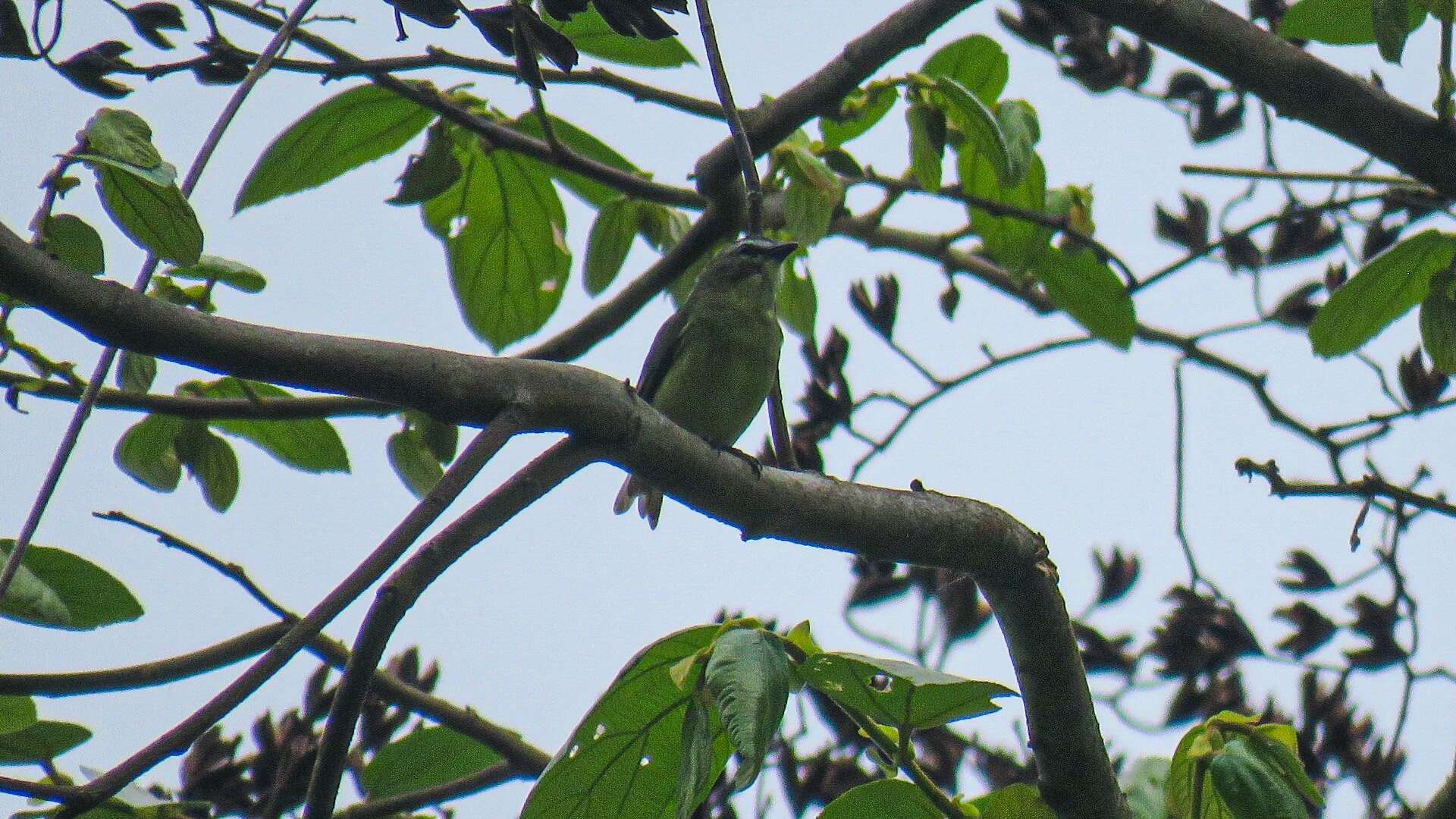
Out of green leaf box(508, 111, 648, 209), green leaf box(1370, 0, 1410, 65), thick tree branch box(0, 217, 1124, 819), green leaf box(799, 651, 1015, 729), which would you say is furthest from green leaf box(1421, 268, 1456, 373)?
green leaf box(508, 111, 648, 209)

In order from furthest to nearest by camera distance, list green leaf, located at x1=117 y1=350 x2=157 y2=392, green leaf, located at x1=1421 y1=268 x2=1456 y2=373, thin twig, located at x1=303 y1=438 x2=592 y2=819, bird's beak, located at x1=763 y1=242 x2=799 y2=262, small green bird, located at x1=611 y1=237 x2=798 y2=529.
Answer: small green bird, located at x1=611 y1=237 x2=798 y2=529 → bird's beak, located at x1=763 y1=242 x2=799 y2=262 → green leaf, located at x1=1421 y1=268 x2=1456 y2=373 → green leaf, located at x1=117 y1=350 x2=157 y2=392 → thin twig, located at x1=303 y1=438 x2=592 y2=819

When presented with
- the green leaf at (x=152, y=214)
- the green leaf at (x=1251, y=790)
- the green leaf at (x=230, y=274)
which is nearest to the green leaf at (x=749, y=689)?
the green leaf at (x=1251, y=790)

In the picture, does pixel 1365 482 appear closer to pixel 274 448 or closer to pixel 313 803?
pixel 313 803

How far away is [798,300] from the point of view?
3.79 meters

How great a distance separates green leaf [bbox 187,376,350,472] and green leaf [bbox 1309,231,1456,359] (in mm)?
2370

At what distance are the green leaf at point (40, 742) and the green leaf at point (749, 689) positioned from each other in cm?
120

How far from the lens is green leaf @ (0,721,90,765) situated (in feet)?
7.61

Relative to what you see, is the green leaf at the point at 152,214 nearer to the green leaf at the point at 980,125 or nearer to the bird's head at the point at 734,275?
the green leaf at the point at 980,125

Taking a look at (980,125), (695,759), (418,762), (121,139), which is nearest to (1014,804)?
(695,759)

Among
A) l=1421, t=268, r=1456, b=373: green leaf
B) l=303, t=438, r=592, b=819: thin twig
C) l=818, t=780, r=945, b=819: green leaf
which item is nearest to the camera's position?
l=303, t=438, r=592, b=819: thin twig

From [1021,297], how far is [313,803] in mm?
3871

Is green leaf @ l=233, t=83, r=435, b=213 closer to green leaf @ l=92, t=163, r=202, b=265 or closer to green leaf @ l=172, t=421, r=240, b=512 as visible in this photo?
green leaf @ l=172, t=421, r=240, b=512

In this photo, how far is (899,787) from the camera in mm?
2088

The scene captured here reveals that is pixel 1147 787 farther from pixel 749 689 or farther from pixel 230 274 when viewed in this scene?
pixel 230 274
